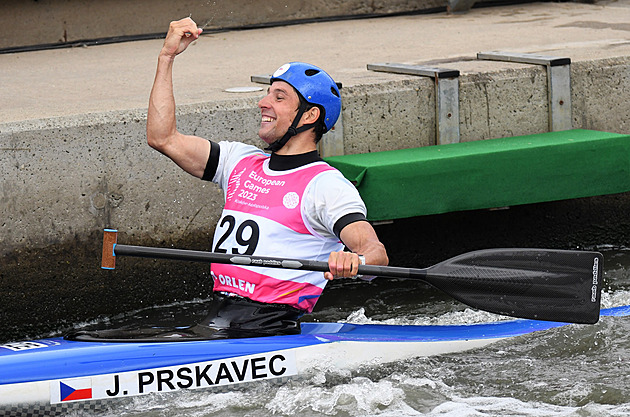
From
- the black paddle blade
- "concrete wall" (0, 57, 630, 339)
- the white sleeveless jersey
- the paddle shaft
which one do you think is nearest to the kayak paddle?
the black paddle blade

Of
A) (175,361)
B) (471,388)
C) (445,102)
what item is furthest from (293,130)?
(445,102)

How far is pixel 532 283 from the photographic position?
3805 mm

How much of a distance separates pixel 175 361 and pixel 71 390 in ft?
1.26

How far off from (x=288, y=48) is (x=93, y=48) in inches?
66.3

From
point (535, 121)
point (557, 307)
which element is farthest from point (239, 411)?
point (535, 121)

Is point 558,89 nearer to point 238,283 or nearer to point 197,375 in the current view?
point 238,283

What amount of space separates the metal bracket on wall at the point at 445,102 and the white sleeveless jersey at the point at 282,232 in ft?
6.05

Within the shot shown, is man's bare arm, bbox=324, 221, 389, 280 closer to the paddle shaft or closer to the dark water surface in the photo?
the paddle shaft

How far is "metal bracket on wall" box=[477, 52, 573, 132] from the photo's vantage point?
569 centimetres

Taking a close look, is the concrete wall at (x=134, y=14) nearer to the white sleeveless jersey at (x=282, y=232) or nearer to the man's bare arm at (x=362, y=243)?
the white sleeveless jersey at (x=282, y=232)

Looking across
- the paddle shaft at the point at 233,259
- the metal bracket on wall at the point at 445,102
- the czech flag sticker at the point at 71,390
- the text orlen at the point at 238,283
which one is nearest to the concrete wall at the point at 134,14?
the metal bracket on wall at the point at 445,102

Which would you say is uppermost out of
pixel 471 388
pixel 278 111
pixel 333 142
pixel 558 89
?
pixel 558 89

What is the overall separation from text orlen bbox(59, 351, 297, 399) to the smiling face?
869 millimetres

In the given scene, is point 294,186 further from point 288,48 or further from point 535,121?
point 288,48
